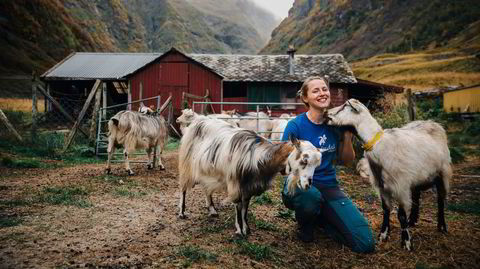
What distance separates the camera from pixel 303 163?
12.0 feet

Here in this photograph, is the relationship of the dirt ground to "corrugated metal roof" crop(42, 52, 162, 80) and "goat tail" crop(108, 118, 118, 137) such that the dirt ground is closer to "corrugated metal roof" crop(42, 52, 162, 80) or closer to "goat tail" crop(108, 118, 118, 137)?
"goat tail" crop(108, 118, 118, 137)

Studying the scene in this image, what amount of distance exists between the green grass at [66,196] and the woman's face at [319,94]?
13.3ft

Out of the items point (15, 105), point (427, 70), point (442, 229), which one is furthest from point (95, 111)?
point (427, 70)

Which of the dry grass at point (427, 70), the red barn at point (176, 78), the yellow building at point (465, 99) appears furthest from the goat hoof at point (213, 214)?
the dry grass at point (427, 70)

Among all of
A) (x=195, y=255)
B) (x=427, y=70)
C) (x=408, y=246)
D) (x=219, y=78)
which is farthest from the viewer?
(x=427, y=70)

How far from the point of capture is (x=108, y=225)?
4613 millimetres

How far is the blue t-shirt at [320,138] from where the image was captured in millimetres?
4234

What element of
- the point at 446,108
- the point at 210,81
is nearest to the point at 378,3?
the point at 446,108

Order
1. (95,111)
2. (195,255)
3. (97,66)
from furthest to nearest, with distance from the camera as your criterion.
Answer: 1. (97,66)
2. (95,111)
3. (195,255)

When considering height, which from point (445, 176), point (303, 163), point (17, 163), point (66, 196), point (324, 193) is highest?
point (303, 163)

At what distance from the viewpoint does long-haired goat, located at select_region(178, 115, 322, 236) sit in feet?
12.3

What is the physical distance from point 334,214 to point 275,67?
20202 mm

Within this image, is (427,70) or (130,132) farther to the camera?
(427,70)

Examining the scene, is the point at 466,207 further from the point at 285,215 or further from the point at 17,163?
the point at 17,163
